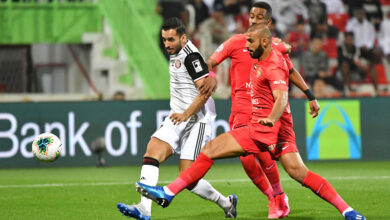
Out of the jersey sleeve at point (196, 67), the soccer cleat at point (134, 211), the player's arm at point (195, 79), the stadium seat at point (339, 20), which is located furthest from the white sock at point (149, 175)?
the stadium seat at point (339, 20)

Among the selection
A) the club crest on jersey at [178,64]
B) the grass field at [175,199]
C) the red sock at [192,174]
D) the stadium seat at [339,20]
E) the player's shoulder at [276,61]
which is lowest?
the grass field at [175,199]

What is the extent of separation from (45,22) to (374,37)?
8.65 m

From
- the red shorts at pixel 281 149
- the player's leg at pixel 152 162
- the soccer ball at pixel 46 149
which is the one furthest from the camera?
the soccer ball at pixel 46 149

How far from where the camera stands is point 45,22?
2047 cm

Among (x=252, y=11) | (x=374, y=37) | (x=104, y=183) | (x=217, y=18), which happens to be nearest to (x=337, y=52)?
(x=374, y=37)

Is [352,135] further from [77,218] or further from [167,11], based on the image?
[77,218]

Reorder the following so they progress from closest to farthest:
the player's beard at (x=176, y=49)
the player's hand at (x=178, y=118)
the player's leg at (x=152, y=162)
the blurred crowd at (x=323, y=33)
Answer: the player's leg at (x=152, y=162) < the player's hand at (x=178, y=118) < the player's beard at (x=176, y=49) < the blurred crowd at (x=323, y=33)

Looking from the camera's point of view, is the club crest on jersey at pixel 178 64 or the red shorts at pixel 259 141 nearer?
the red shorts at pixel 259 141

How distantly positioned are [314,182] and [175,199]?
3.25m

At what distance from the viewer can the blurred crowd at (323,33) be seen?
18.9 meters

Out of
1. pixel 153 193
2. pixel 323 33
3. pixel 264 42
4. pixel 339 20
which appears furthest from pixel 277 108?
pixel 339 20

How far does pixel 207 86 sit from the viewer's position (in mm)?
7730

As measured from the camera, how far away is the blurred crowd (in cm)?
1891

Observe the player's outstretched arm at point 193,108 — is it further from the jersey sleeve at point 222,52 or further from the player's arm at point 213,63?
the jersey sleeve at point 222,52
